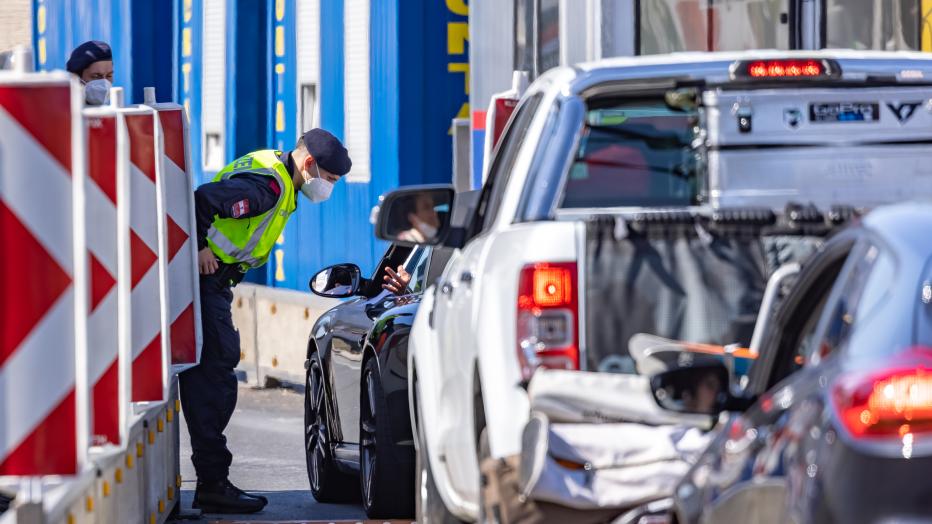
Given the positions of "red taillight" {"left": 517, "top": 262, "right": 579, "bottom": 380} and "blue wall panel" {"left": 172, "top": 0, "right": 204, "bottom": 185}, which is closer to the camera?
"red taillight" {"left": 517, "top": 262, "right": 579, "bottom": 380}

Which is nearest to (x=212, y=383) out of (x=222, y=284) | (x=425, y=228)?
(x=222, y=284)

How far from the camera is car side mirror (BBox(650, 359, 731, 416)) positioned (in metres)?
4.52

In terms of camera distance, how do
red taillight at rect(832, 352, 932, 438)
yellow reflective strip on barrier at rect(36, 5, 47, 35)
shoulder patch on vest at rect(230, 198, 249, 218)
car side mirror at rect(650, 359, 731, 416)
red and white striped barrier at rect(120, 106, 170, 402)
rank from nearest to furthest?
red taillight at rect(832, 352, 932, 438) < car side mirror at rect(650, 359, 731, 416) < red and white striped barrier at rect(120, 106, 170, 402) < shoulder patch on vest at rect(230, 198, 249, 218) < yellow reflective strip on barrier at rect(36, 5, 47, 35)

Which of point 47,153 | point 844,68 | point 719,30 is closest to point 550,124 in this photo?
point 844,68

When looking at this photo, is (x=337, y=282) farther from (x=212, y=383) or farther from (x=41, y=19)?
(x=41, y=19)

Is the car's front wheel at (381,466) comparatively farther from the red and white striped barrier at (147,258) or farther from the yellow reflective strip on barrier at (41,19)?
the yellow reflective strip on barrier at (41,19)

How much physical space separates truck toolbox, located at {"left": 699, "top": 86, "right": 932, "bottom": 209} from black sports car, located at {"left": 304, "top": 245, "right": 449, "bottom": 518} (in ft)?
9.37

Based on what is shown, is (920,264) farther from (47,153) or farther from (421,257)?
(421,257)

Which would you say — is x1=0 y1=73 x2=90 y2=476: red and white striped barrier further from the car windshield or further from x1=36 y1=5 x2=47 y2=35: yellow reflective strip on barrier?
x1=36 y1=5 x2=47 y2=35: yellow reflective strip on barrier

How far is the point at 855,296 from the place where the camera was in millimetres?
4137

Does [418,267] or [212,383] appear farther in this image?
[212,383]

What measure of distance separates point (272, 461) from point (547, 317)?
744cm

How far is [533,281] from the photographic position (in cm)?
613

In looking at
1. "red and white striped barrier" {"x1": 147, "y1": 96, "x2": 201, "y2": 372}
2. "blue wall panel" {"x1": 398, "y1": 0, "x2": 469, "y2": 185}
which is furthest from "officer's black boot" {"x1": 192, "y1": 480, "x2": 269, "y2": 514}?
"blue wall panel" {"x1": 398, "y1": 0, "x2": 469, "y2": 185}
